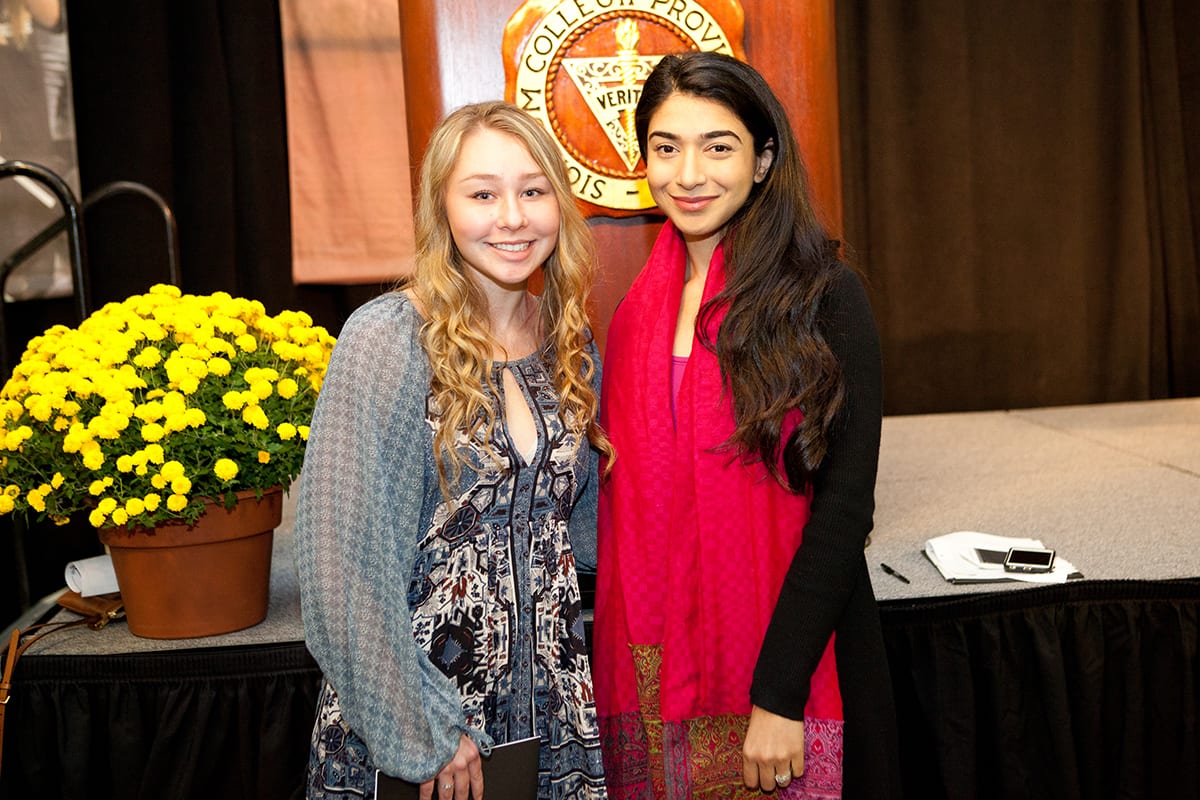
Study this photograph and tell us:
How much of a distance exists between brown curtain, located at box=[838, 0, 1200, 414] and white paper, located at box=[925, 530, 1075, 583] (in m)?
2.37

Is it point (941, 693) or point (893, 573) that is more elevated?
point (893, 573)

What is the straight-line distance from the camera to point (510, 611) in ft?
4.70

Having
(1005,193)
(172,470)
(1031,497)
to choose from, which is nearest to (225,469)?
(172,470)

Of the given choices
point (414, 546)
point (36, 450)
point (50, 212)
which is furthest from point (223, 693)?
point (50, 212)

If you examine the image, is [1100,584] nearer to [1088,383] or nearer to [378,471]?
[378,471]

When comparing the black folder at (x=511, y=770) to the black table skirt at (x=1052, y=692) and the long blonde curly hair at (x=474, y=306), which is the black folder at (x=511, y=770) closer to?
the long blonde curly hair at (x=474, y=306)

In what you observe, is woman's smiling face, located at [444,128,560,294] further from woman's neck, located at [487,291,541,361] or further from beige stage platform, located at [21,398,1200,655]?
beige stage platform, located at [21,398,1200,655]

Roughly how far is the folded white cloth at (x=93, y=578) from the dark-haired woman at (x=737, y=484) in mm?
1058

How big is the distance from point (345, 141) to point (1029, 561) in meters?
2.85

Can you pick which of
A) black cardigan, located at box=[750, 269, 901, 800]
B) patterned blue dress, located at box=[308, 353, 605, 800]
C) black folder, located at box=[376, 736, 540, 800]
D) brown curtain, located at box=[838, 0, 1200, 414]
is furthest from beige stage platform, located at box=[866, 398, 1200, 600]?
black folder, located at box=[376, 736, 540, 800]

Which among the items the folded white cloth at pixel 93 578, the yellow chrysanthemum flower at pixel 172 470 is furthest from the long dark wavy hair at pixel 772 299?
the folded white cloth at pixel 93 578

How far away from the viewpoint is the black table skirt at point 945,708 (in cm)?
193

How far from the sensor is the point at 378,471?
1293 millimetres

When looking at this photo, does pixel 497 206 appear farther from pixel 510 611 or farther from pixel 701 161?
pixel 510 611
